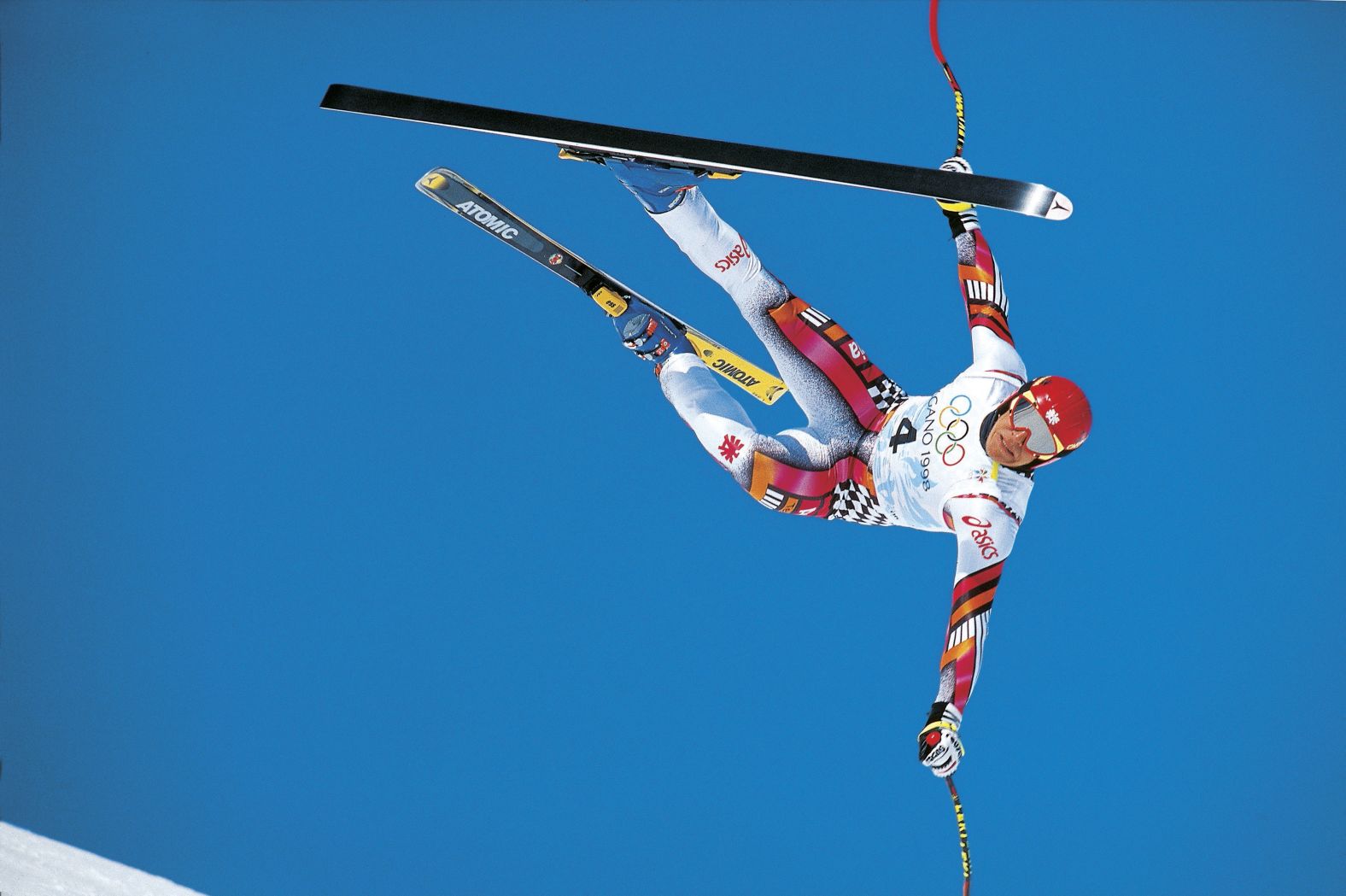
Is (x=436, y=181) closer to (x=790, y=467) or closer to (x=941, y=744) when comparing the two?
(x=790, y=467)

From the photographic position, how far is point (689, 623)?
2.71 metres

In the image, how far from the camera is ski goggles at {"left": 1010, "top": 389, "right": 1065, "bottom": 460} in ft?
6.26

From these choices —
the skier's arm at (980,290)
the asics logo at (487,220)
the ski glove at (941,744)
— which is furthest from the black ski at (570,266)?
the ski glove at (941,744)

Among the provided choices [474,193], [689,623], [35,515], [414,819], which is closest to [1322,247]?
[689,623]

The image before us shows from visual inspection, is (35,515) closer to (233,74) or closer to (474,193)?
(233,74)

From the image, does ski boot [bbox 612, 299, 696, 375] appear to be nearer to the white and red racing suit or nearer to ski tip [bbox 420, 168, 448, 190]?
the white and red racing suit

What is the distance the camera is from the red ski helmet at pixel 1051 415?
1.90 m

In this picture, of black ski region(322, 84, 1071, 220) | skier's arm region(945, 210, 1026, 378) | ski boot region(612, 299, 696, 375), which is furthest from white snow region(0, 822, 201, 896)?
skier's arm region(945, 210, 1026, 378)

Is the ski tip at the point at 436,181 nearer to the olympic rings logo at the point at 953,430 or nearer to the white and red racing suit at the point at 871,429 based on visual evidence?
the white and red racing suit at the point at 871,429

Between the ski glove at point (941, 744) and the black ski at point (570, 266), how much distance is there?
80 centimetres

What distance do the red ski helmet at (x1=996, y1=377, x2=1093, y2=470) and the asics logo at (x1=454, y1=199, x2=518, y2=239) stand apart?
1.10m

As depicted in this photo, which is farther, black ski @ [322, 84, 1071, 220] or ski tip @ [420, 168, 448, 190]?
ski tip @ [420, 168, 448, 190]

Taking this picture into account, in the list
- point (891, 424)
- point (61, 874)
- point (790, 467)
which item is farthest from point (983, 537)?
point (61, 874)

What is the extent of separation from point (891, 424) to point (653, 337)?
1.68 ft
